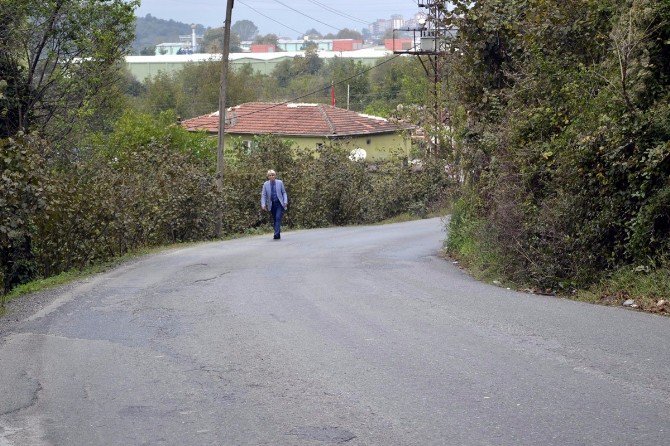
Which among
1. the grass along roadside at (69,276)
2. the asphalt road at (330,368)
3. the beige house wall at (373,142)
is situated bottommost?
the grass along roadside at (69,276)

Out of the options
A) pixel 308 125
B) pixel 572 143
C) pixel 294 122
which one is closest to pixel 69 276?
pixel 572 143

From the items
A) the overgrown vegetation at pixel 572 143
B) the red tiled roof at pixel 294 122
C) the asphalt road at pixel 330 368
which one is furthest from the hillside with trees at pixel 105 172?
the red tiled roof at pixel 294 122

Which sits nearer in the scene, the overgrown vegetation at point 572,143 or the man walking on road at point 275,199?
the overgrown vegetation at point 572,143

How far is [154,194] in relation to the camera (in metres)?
26.1

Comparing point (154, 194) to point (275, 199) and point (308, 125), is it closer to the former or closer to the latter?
point (275, 199)

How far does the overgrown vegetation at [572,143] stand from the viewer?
13039 millimetres

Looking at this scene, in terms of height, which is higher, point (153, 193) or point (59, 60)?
point (59, 60)

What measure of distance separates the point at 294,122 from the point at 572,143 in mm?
47373

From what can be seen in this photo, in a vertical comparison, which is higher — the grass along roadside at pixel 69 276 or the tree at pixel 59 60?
the tree at pixel 59 60

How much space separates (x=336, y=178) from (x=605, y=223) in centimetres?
2616

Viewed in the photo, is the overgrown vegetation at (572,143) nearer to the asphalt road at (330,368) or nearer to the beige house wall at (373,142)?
the asphalt road at (330,368)

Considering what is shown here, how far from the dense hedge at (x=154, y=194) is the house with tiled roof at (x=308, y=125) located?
1220 cm

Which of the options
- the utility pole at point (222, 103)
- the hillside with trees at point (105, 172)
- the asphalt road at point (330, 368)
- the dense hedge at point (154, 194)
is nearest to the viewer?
the asphalt road at point (330, 368)

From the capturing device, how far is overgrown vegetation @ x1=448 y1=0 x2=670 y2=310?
13039 mm
